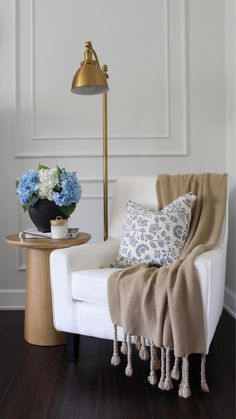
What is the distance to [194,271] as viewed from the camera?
48.8 inches

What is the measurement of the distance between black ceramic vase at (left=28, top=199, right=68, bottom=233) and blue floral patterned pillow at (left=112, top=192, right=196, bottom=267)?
1.24ft

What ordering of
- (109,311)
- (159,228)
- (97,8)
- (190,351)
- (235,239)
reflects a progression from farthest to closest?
(97,8) < (235,239) < (159,228) < (109,311) < (190,351)

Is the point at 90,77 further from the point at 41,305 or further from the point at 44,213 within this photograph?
the point at 41,305

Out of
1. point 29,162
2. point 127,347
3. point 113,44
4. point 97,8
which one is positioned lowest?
point 127,347

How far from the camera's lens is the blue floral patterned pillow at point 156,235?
1612 millimetres

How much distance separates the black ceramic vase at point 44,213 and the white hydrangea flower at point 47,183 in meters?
0.04

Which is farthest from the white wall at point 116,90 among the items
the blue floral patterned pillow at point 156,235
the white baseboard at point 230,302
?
the white baseboard at point 230,302

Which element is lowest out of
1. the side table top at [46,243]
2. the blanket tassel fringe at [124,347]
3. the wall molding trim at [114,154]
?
the blanket tassel fringe at [124,347]

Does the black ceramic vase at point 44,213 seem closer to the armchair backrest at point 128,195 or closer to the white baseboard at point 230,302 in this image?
the armchair backrest at point 128,195

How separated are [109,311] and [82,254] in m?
0.31

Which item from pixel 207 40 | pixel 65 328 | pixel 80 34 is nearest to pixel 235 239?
pixel 65 328

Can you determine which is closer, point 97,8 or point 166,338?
point 166,338

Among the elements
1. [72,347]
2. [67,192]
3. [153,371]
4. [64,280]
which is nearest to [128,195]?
[67,192]

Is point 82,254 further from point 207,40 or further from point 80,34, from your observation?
point 207,40
